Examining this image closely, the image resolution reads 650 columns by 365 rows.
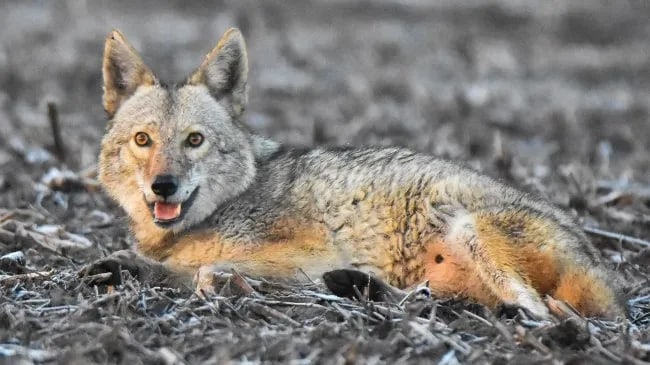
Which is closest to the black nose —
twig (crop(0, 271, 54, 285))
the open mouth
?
the open mouth

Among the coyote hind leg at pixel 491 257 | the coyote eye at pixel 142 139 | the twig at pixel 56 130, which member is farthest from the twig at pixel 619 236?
the twig at pixel 56 130

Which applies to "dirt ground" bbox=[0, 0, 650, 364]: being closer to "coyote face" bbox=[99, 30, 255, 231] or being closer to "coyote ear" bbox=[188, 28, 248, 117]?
"coyote face" bbox=[99, 30, 255, 231]

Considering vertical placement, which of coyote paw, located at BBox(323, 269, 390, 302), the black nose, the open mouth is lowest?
coyote paw, located at BBox(323, 269, 390, 302)

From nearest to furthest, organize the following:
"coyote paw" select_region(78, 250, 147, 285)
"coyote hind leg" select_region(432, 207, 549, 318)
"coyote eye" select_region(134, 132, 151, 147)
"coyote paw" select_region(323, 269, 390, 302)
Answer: "coyote hind leg" select_region(432, 207, 549, 318)
"coyote paw" select_region(323, 269, 390, 302)
"coyote paw" select_region(78, 250, 147, 285)
"coyote eye" select_region(134, 132, 151, 147)

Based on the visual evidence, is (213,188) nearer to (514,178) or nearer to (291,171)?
(291,171)

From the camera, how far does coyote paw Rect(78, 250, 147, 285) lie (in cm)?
626

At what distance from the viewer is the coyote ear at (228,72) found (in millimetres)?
7305

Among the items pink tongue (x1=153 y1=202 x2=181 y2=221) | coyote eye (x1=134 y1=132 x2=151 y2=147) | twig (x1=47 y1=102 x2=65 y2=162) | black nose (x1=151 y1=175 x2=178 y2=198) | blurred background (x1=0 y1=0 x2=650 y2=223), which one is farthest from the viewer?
blurred background (x1=0 y1=0 x2=650 y2=223)

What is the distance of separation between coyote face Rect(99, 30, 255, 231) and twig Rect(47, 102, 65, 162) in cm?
284

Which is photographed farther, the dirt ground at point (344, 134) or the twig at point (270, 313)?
the twig at point (270, 313)

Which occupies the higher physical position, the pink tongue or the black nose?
the black nose

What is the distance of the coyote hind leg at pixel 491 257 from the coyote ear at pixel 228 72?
6.28 feet

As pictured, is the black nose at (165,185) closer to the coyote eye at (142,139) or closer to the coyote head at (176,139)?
the coyote head at (176,139)

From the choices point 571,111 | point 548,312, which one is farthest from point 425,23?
point 548,312
